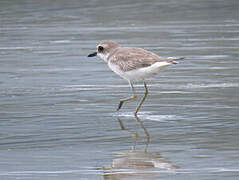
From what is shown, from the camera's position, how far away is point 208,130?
9508 mm

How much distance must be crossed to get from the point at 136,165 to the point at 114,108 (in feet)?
12.3

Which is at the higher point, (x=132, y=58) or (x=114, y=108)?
(x=132, y=58)

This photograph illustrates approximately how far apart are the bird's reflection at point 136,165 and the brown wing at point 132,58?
2.37 meters

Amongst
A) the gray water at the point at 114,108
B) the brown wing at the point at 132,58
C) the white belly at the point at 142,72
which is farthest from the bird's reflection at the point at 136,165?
the brown wing at the point at 132,58

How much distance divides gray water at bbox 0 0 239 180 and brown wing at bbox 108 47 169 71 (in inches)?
27.9

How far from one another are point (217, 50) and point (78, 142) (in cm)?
982

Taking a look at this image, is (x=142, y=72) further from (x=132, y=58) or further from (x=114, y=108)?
(x=114, y=108)

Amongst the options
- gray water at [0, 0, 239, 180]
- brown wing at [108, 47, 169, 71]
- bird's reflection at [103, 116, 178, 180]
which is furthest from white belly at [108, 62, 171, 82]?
bird's reflection at [103, 116, 178, 180]

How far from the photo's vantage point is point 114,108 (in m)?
11.4

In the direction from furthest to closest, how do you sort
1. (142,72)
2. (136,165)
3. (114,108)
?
(114,108) < (142,72) < (136,165)

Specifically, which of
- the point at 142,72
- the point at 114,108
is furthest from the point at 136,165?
the point at 114,108

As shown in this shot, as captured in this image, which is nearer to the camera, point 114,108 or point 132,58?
point 132,58

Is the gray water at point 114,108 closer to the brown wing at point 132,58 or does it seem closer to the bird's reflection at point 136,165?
the bird's reflection at point 136,165

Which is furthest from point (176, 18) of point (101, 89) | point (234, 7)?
point (101, 89)
